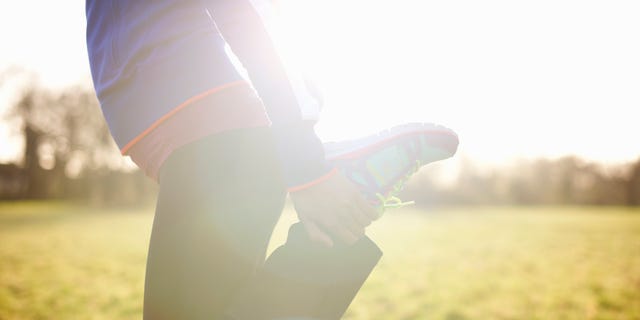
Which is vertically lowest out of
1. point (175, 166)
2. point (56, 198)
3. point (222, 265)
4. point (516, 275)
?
point (56, 198)

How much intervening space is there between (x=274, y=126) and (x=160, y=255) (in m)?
0.39

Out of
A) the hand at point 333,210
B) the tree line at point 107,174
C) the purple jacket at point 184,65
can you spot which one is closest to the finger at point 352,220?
the hand at point 333,210

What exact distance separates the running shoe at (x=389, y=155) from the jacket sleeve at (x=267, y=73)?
0.22 metres

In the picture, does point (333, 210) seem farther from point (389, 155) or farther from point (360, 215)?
point (389, 155)

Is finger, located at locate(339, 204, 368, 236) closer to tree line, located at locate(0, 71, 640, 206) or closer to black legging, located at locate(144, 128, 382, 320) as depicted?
black legging, located at locate(144, 128, 382, 320)

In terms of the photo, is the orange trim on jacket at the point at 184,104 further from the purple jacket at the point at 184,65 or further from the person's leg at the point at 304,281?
the person's leg at the point at 304,281

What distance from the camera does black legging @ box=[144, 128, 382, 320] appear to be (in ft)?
2.86

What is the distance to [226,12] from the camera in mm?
966

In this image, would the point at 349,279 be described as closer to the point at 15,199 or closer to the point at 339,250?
the point at 339,250

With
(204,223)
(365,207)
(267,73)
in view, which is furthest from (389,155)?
(204,223)

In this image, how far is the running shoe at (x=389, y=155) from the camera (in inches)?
44.9

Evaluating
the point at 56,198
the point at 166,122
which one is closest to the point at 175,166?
the point at 166,122

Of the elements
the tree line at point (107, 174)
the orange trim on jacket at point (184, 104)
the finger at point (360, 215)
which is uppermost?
the orange trim on jacket at point (184, 104)

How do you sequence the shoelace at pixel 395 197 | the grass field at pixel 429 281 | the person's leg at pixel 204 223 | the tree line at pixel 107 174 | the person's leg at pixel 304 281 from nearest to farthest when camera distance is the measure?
the person's leg at pixel 204 223 < the person's leg at pixel 304 281 < the shoelace at pixel 395 197 < the grass field at pixel 429 281 < the tree line at pixel 107 174
